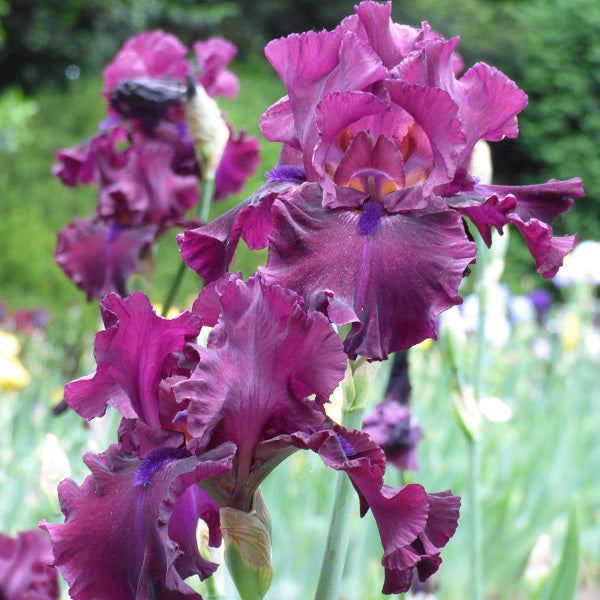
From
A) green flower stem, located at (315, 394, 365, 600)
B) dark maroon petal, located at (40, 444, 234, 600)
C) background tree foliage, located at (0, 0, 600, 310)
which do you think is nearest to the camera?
dark maroon petal, located at (40, 444, 234, 600)

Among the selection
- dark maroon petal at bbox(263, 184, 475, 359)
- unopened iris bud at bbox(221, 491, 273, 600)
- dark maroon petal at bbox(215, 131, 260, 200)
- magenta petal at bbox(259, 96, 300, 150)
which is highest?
magenta petal at bbox(259, 96, 300, 150)

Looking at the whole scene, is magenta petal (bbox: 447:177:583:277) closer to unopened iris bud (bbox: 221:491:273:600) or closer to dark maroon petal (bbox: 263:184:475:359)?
dark maroon petal (bbox: 263:184:475:359)

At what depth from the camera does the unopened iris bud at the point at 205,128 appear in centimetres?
137

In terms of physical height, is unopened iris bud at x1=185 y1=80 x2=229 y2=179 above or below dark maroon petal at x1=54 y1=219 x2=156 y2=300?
above

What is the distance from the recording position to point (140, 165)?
1.45m

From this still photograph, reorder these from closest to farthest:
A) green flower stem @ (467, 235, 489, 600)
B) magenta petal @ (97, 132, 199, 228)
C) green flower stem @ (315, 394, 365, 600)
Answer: green flower stem @ (315, 394, 365, 600)
green flower stem @ (467, 235, 489, 600)
magenta petal @ (97, 132, 199, 228)

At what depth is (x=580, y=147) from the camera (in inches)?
432

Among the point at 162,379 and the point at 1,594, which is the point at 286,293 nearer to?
the point at 162,379

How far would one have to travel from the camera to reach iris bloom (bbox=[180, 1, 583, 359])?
629mm

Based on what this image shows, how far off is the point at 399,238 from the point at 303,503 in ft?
5.98

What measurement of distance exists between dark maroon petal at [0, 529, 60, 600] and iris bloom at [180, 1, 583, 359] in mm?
471

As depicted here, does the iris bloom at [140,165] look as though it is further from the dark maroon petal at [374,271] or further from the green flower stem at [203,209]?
the dark maroon petal at [374,271]

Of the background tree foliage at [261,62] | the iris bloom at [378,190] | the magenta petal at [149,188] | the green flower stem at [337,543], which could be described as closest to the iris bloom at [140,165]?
the magenta petal at [149,188]

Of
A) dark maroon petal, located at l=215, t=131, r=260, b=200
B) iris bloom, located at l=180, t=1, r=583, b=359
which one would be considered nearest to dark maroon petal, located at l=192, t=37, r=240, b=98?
dark maroon petal, located at l=215, t=131, r=260, b=200
